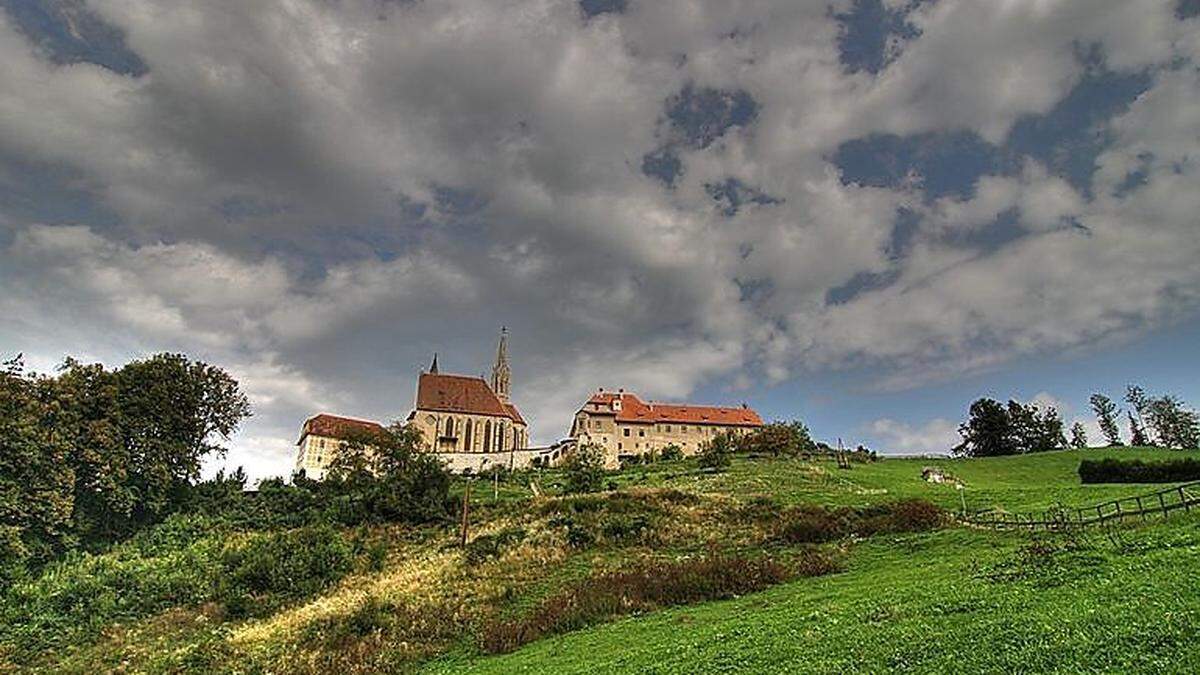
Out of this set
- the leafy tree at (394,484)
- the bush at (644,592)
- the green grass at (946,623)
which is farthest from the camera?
the leafy tree at (394,484)

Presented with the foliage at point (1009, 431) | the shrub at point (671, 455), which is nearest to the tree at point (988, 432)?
the foliage at point (1009, 431)

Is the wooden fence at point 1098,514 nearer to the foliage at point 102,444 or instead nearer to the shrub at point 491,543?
the shrub at point 491,543

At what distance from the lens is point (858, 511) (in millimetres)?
47688

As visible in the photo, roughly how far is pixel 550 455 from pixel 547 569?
81.2 metres

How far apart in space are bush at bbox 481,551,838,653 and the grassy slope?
1.43 metres

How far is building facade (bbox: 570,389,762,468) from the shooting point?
133 m

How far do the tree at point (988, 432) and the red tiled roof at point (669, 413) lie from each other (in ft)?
125

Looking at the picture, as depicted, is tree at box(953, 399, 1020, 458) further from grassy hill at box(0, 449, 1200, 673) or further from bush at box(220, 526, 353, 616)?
bush at box(220, 526, 353, 616)

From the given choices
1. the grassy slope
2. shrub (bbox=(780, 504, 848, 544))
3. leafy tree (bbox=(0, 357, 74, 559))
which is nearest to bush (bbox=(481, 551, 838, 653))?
the grassy slope

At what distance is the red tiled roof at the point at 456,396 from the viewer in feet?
434

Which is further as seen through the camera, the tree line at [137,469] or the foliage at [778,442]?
the foliage at [778,442]

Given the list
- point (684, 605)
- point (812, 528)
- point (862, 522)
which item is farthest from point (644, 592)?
point (862, 522)

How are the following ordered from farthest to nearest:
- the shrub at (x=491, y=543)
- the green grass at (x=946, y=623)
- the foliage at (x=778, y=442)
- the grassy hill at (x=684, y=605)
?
the foliage at (x=778, y=442) → the shrub at (x=491, y=543) → the grassy hill at (x=684, y=605) → the green grass at (x=946, y=623)

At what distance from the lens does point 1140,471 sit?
62094mm
